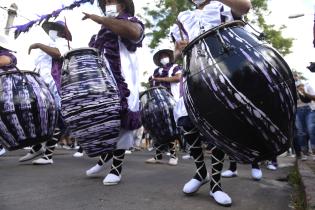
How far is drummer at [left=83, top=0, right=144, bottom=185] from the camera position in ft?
12.2

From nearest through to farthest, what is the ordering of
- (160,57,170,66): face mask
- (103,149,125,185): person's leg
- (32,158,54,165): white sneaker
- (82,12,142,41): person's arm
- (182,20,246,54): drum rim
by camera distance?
(182,20,246,54): drum rim → (82,12,142,41): person's arm → (103,149,125,185): person's leg → (32,158,54,165): white sneaker → (160,57,170,66): face mask

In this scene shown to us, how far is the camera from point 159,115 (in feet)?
19.4

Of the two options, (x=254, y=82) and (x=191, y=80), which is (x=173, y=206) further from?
(x=254, y=82)

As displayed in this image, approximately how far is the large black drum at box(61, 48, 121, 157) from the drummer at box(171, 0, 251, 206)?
64cm

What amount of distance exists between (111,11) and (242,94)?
1.88 m

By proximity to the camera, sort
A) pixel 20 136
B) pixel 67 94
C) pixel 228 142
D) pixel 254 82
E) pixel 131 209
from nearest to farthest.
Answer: pixel 254 82 → pixel 228 142 → pixel 131 209 → pixel 67 94 → pixel 20 136

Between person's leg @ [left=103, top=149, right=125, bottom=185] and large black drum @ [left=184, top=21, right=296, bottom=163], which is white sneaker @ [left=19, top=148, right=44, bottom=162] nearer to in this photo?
person's leg @ [left=103, top=149, right=125, bottom=185]

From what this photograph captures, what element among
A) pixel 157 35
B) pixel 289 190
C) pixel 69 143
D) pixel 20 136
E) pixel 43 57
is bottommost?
pixel 69 143

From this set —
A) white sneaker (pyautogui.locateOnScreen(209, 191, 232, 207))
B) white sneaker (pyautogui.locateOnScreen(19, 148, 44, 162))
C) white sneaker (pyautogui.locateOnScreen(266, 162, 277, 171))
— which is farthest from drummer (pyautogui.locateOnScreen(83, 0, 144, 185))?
white sneaker (pyautogui.locateOnScreen(266, 162, 277, 171))

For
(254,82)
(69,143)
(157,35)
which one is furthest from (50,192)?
(157,35)

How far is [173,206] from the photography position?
9.61 ft

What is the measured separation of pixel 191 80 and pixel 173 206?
3.05 ft

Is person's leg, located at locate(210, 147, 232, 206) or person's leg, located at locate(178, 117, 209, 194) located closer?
person's leg, located at locate(210, 147, 232, 206)

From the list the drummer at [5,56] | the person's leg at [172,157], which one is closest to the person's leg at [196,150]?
the drummer at [5,56]
